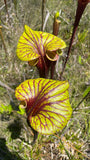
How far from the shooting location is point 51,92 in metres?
0.95

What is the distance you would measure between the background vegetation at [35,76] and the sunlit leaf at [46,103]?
23 centimetres

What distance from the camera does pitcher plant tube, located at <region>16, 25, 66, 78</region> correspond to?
3.62ft

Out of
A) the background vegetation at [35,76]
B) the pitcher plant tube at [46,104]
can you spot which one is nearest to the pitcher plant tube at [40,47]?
the pitcher plant tube at [46,104]

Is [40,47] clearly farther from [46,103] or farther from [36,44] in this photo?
[46,103]

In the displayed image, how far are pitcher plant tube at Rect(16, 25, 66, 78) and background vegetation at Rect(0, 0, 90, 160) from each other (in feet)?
1.43

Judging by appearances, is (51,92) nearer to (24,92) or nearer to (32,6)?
(24,92)

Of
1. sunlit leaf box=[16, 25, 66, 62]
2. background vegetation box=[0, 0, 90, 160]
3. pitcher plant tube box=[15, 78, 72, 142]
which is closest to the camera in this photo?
pitcher plant tube box=[15, 78, 72, 142]

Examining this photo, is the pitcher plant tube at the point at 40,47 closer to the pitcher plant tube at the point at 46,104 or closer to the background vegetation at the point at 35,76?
the pitcher plant tube at the point at 46,104

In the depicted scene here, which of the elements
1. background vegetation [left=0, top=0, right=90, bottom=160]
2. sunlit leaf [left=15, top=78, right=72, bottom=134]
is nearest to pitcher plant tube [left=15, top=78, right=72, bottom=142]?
sunlit leaf [left=15, top=78, right=72, bottom=134]

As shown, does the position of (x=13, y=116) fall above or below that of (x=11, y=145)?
above

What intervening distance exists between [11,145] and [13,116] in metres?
0.29

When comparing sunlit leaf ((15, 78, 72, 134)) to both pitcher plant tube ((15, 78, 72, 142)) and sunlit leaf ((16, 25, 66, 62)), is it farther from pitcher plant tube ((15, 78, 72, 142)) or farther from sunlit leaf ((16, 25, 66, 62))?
sunlit leaf ((16, 25, 66, 62))

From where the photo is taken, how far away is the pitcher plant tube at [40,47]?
110 cm

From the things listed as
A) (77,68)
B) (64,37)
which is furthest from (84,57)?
(64,37)
